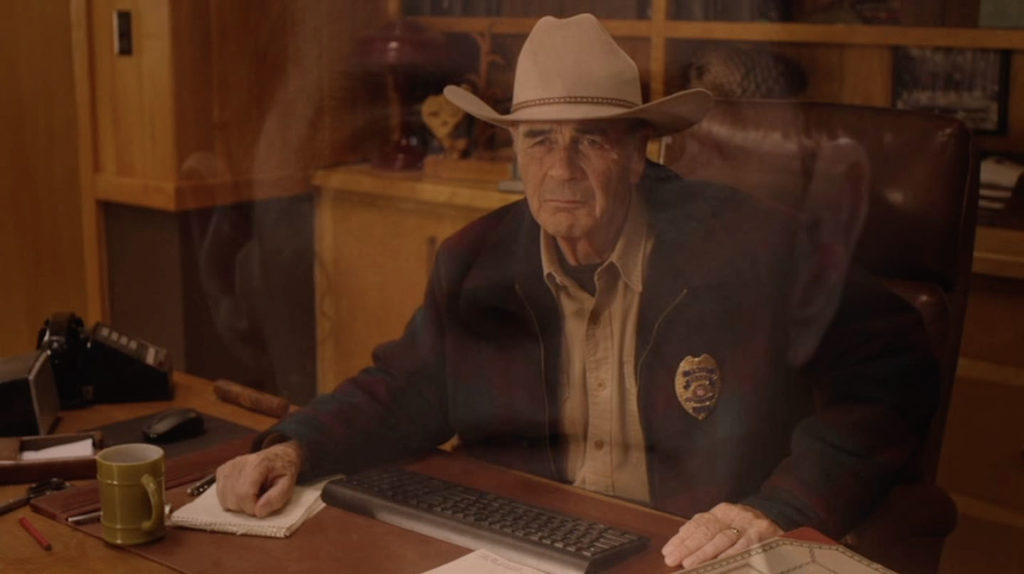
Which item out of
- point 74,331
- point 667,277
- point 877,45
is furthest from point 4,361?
point 877,45

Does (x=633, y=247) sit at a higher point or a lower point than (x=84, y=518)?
higher

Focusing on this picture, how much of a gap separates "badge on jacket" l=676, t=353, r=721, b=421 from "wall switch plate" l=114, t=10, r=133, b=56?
148 centimetres

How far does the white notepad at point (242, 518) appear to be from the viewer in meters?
1.38

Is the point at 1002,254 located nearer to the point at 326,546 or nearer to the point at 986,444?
the point at 986,444

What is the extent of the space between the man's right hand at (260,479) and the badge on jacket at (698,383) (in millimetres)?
465

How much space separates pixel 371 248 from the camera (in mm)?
1998

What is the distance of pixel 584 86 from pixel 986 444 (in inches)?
23.9

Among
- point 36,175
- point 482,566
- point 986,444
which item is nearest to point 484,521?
point 482,566

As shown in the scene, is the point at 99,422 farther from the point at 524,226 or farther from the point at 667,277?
the point at 667,277

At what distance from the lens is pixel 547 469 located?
1603mm

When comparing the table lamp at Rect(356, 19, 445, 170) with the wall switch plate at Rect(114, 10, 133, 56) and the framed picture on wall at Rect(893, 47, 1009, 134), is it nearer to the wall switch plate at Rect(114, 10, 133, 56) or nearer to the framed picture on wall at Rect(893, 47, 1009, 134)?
the framed picture on wall at Rect(893, 47, 1009, 134)

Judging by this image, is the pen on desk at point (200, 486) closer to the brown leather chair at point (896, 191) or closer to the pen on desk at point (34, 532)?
the pen on desk at point (34, 532)

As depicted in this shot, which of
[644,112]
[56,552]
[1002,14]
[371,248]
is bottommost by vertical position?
[56,552]

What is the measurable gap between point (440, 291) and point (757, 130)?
482 millimetres
